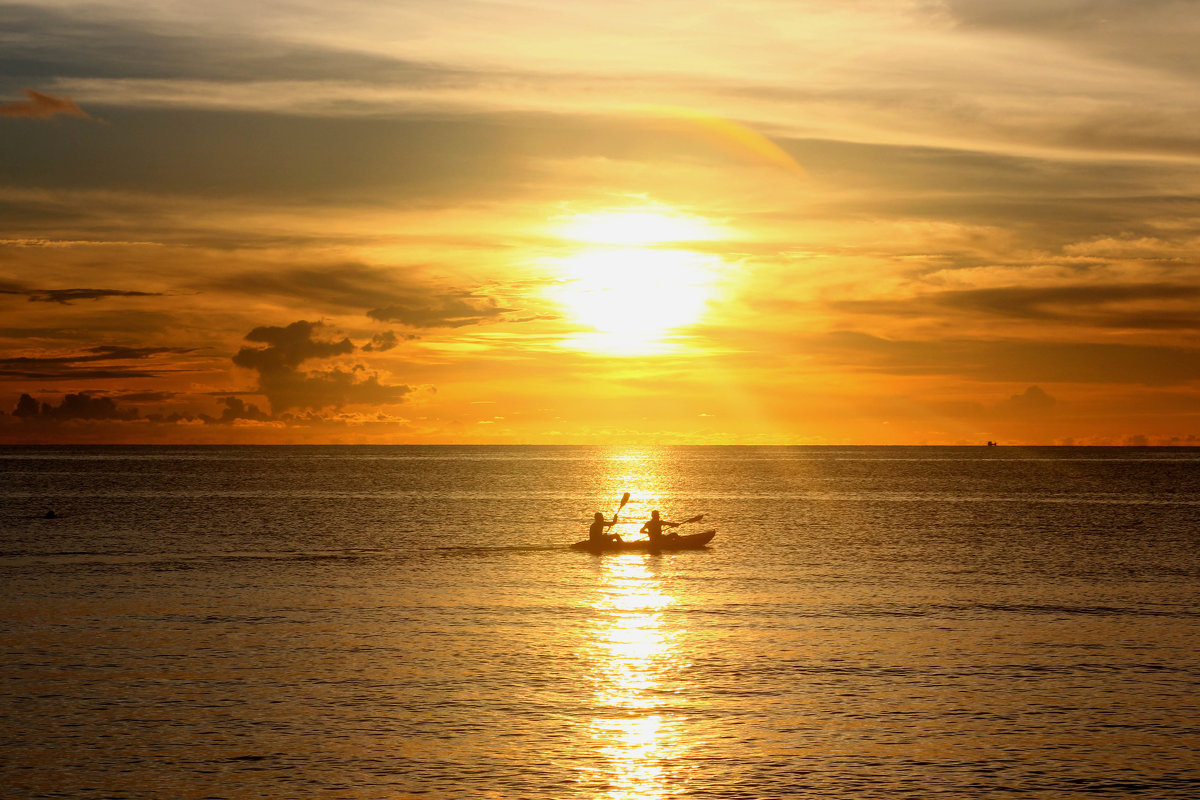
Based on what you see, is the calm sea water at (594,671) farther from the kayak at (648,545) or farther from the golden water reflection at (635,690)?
the kayak at (648,545)

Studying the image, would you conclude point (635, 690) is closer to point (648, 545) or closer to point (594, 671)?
point (594, 671)

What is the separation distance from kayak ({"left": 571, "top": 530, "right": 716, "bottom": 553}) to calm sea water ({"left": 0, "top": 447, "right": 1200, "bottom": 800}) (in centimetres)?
120

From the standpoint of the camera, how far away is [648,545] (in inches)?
2689

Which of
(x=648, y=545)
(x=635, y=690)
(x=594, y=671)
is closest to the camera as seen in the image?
(x=635, y=690)

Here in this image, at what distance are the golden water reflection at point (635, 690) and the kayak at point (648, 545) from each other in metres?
16.6

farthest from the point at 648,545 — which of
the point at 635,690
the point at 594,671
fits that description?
the point at 635,690

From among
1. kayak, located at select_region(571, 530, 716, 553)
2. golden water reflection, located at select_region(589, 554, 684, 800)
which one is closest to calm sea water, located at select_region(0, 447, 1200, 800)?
golden water reflection, located at select_region(589, 554, 684, 800)

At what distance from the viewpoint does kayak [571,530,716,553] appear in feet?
220

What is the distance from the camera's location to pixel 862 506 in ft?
399

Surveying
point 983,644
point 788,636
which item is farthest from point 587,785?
point 983,644

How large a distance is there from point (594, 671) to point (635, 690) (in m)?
2.48

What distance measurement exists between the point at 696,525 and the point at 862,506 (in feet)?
110

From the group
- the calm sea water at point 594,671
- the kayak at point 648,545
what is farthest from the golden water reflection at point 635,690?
the kayak at point 648,545

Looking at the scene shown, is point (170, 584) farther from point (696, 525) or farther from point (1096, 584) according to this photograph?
point (696, 525)
